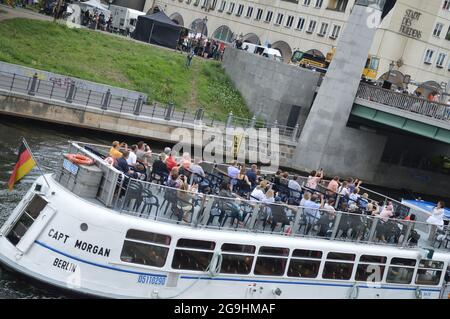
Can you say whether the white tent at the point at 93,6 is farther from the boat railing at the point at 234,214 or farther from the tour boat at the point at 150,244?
the tour boat at the point at 150,244

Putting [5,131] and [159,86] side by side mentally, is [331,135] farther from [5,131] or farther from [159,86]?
[5,131]

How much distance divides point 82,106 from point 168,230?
2252cm

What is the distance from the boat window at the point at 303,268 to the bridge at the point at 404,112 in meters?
27.1

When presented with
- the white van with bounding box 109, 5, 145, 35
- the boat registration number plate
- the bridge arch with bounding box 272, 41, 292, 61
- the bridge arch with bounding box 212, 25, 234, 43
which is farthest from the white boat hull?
the bridge arch with bounding box 212, 25, 234, 43

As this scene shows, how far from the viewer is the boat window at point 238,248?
1770 centimetres

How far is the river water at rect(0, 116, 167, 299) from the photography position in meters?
16.8

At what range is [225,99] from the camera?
5506cm

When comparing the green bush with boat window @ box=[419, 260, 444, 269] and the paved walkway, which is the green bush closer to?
the paved walkway

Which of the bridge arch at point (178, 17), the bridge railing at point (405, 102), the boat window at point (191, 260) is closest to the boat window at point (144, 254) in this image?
the boat window at point (191, 260)

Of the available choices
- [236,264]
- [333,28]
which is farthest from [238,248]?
[333,28]

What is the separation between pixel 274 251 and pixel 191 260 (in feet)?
7.62
